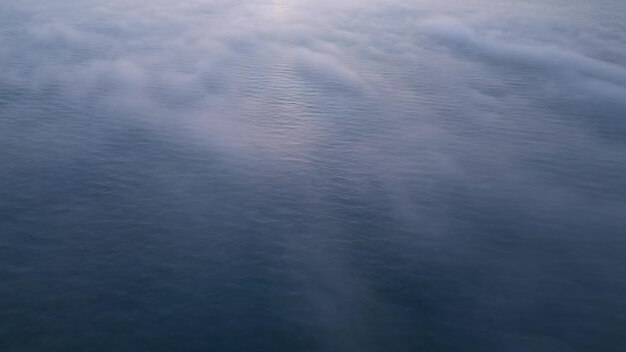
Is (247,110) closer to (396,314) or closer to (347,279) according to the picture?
(347,279)

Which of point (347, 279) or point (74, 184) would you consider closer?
point (347, 279)

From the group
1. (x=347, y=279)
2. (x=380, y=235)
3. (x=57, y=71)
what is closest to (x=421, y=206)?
(x=380, y=235)

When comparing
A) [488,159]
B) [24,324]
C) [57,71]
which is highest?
[57,71]

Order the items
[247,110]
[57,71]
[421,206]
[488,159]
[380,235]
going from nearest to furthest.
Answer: [380,235] < [421,206] < [488,159] < [247,110] < [57,71]

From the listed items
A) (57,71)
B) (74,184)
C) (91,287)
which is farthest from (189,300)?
(57,71)

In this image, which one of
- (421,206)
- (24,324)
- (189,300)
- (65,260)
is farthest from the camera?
(421,206)

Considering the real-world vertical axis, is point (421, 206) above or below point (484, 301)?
above

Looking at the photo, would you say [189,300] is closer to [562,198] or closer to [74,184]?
[74,184]
